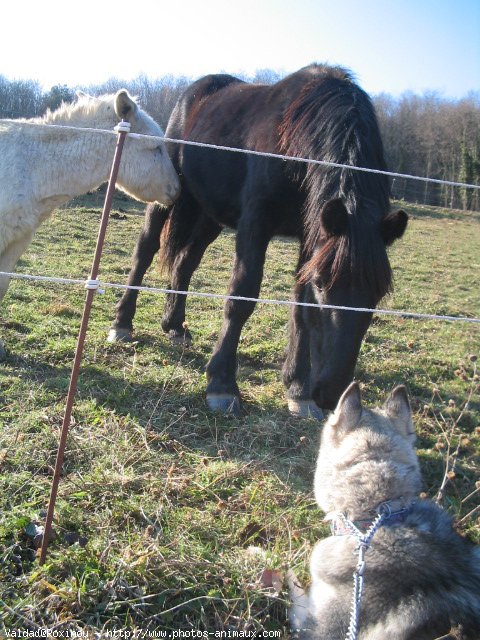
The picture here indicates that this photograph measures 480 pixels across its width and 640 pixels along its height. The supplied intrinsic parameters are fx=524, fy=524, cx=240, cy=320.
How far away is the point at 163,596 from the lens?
7.73 feet

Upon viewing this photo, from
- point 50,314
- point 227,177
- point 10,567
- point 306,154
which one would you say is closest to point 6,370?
point 50,314

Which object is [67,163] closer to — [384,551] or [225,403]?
[225,403]

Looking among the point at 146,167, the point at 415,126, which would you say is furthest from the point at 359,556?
the point at 415,126

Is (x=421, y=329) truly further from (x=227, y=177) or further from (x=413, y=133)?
(x=413, y=133)

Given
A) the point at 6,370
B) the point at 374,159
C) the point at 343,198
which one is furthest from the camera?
the point at 6,370

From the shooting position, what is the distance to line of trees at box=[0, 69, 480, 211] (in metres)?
31.6

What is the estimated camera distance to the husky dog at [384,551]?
1912 mm

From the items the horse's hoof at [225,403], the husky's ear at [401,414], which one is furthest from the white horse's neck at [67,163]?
the husky's ear at [401,414]

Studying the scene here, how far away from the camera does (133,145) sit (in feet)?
16.3

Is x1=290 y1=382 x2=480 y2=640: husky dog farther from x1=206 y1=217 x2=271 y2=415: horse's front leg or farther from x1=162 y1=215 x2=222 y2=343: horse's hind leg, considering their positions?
x1=162 y1=215 x2=222 y2=343: horse's hind leg

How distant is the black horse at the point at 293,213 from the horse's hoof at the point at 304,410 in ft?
0.04

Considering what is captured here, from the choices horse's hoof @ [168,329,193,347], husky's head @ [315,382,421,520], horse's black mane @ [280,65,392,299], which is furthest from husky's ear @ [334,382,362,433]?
horse's hoof @ [168,329,193,347]

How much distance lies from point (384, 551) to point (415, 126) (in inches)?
1856

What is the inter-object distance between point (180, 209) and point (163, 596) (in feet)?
14.3
